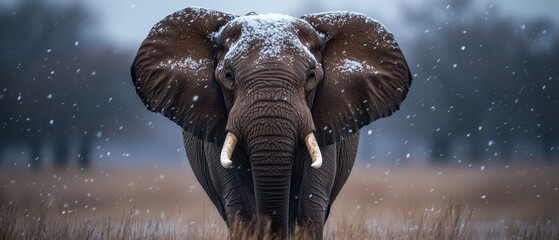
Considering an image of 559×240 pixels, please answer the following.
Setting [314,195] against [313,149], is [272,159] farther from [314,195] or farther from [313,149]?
[314,195]

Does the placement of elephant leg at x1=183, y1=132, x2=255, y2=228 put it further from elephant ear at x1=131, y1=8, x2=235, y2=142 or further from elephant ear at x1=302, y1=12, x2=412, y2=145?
elephant ear at x1=302, y1=12, x2=412, y2=145

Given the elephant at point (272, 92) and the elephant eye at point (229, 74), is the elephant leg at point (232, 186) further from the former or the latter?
the elephant eye at point (229, 74)

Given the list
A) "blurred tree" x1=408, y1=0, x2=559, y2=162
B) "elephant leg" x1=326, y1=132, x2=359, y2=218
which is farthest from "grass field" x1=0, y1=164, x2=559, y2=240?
"blurred tree" x1=408, y1=0, x2=559, y2=162

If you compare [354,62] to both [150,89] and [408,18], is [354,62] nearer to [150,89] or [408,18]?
[150,89]

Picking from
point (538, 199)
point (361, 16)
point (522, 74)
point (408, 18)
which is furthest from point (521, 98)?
point (361, 16)

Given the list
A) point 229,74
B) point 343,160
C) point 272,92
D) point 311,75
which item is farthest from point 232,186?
point 343,160

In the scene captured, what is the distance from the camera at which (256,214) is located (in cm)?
761

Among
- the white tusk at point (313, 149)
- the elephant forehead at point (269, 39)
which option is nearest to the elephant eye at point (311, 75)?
the elephant forehead at point (269, 39)

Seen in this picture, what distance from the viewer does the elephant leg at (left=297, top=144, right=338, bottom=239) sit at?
7.87 metres

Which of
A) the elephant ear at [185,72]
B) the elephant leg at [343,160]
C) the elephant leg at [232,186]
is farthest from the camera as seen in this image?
the elephant leg at [343,160]

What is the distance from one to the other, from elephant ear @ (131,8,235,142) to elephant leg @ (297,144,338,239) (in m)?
0.82

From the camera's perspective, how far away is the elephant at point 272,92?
688 cm

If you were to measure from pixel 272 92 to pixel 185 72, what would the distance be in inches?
45.6

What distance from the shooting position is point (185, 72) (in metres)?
7.78
